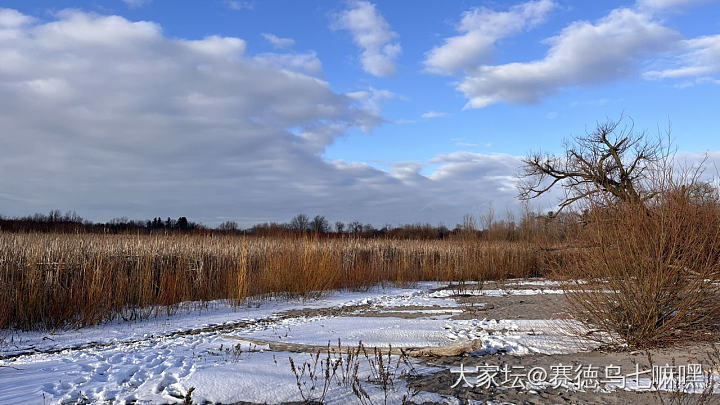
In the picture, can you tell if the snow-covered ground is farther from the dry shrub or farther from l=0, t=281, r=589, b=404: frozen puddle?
the dry shrub

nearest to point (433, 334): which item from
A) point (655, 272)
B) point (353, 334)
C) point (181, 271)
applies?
point (353, 334)

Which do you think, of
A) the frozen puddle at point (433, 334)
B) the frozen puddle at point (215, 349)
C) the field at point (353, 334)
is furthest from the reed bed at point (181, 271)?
the frozen puddle at point (433, 334)

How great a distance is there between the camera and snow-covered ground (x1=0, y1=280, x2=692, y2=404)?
163 inches

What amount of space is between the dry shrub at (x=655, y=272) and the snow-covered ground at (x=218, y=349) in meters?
0.62

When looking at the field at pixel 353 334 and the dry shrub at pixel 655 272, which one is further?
the dry shrub at pixel 655 272

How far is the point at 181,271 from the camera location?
1152 cm

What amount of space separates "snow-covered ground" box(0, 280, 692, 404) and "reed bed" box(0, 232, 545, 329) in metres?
0.59

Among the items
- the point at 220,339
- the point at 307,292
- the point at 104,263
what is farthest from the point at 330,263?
the point at 220,339

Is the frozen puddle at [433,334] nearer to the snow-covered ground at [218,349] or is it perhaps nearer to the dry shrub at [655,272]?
the snow-covered ground at [218,349]

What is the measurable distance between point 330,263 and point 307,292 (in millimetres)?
1133

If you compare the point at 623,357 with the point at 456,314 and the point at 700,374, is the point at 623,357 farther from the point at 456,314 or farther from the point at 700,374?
the point at 456,314

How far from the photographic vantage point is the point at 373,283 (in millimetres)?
15594

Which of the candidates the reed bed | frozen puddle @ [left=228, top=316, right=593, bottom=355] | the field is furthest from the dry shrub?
the reed bed

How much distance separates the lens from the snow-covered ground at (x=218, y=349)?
4.14 meters
